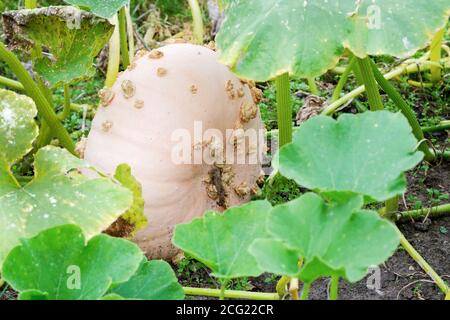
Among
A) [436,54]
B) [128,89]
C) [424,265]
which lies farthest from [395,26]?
[436,54]

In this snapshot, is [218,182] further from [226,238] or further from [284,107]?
[226,238]

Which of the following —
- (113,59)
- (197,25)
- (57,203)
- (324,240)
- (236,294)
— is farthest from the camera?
Result: (197,25)

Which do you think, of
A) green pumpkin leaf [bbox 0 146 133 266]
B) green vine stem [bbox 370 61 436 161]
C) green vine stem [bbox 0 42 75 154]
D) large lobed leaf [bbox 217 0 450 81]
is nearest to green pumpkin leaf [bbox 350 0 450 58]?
large lobed leaf [bbox 217 0 450 81]

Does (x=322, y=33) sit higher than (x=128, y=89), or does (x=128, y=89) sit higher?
(x=322, y=33)

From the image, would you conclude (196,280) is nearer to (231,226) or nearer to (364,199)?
(231,226)

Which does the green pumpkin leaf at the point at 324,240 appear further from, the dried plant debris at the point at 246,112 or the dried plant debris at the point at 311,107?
the dried plant debris at the point at 311,107

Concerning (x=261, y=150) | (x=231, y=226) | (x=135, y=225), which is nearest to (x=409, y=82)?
(x=261, y=150)

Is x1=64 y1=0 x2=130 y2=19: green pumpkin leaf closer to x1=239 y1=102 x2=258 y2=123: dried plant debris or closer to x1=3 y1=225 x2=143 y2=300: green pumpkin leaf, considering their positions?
x1=239 y1=102 x2=258 y2=123: dried plant debris
